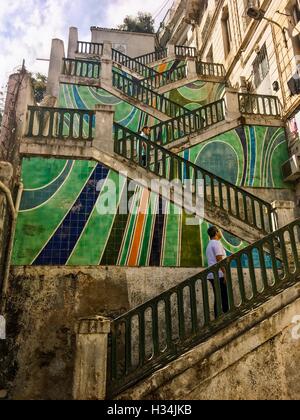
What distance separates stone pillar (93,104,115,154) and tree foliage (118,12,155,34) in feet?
83.2

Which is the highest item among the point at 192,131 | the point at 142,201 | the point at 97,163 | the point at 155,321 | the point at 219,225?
the point at 192,131

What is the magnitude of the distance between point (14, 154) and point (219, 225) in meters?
5.00

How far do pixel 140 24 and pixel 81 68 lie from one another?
19811 millimetres

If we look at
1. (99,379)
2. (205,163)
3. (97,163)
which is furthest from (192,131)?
(99,379)

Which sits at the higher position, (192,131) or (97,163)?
(192,131)

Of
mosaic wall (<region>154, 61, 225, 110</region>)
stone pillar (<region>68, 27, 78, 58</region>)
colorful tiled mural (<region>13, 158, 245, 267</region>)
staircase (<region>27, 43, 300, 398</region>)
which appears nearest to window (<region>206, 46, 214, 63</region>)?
mosaic wall (<region>154, 61, 225, 110</region>)

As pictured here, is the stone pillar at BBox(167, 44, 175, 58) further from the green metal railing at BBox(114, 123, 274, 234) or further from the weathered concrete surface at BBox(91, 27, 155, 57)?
the green metal railing at BBox(114, 123, 274, 234)

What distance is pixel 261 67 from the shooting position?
15242mm

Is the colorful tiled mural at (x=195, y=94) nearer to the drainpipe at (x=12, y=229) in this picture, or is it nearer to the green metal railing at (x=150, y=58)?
the green metal railing at (x=150, y=58)

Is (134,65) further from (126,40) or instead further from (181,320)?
(181,320)

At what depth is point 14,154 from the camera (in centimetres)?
841

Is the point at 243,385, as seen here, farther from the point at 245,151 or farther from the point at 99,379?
the point at 245,151
